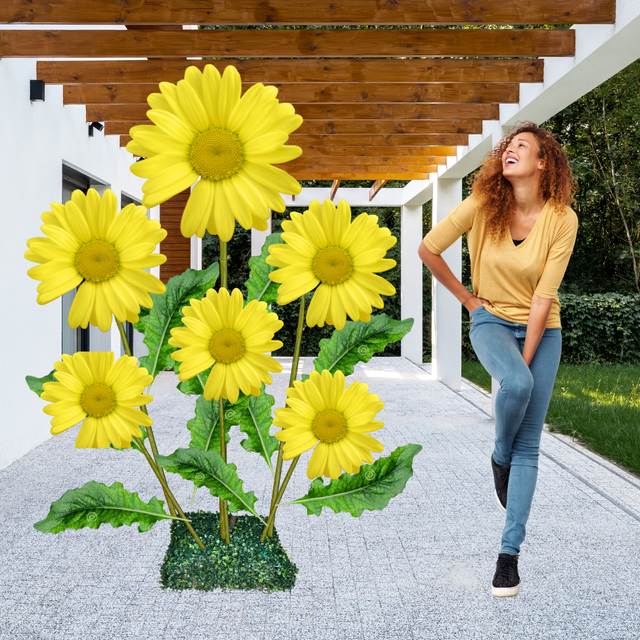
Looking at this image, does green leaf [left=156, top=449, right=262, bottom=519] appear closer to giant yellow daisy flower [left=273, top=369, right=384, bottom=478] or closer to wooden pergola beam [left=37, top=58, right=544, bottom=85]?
giant yellow daisy flower [left=273, top=369, right=384, bottom=478]

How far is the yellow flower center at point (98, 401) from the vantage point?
4.53 feet

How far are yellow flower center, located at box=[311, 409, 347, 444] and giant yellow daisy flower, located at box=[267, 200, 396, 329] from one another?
0.72 ft

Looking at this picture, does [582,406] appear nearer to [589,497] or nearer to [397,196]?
[589,497]

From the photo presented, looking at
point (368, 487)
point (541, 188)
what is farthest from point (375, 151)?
point (368, 487)

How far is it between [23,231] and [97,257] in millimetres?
4161

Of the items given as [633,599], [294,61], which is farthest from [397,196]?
[633,599]

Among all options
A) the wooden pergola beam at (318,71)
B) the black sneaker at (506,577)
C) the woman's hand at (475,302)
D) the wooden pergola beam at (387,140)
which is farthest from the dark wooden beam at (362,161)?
the black sneaker at (506,577)

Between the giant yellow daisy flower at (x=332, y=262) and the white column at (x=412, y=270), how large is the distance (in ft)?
34.9

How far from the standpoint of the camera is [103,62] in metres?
5.22

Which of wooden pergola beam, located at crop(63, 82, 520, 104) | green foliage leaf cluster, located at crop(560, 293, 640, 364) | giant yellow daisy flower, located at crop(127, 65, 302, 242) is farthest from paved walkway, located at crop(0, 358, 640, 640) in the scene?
green foliage leaf cluster, located at crop(560, 293, 640, 364)

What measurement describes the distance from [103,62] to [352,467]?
4.80 meters

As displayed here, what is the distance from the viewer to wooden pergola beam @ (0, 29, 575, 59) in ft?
14.7

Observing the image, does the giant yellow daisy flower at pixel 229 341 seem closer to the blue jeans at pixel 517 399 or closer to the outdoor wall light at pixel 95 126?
the blue jeans at pixel 517 399

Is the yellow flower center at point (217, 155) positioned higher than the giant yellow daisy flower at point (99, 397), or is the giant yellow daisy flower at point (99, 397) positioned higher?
the yellow flower center at point (217, 155)
